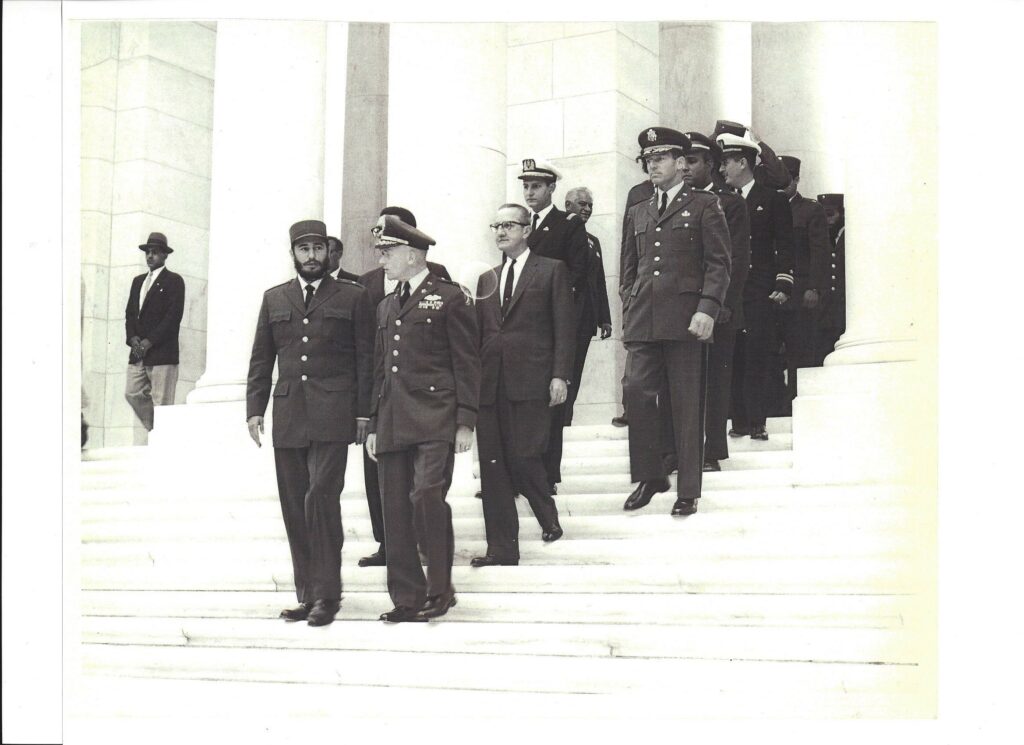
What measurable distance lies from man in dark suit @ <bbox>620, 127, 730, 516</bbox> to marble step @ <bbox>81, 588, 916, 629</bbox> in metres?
0.53

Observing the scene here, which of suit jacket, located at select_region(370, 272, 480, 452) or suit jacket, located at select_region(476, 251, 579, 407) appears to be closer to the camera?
suit jacket, located at select_region(370, 272, 480, 452)

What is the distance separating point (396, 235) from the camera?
31.2 ft

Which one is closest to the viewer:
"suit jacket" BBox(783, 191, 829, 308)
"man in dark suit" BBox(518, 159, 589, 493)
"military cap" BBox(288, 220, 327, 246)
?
"suit jacket" BBox(783, 191, 829, 308)

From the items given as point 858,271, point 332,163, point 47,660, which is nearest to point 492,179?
point 332,163

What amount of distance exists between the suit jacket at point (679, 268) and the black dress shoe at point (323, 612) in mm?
1892

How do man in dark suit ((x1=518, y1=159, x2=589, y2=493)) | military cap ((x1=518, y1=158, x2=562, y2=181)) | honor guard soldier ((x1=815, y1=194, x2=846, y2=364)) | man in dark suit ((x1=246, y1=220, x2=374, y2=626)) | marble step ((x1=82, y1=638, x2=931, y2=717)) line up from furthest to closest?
military cap ((x1=518, y1=158, x2=562, y2=181)), man in dark suit ((x1=518, y1=159, x2=589, y2=493)), honor guard soldier ((x1=815, y1=194, x2=846, y2=364)), man in dark suit ((x1=246, y1=220, x2=374, y2=626)), marble step ((x1=82, y1=638, x2=931, y2=717))

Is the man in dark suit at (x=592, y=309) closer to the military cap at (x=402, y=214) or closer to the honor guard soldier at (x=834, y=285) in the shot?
the military cap at (x=402, y=214)

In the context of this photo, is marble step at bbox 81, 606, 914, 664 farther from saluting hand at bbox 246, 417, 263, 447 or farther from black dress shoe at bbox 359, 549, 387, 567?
saluting hand at bbox 246, 417, 263, 447

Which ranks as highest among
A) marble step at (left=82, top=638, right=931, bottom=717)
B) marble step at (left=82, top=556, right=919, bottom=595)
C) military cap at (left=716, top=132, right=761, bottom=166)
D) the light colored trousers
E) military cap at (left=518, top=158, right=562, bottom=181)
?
military cap at (left=716, top=132, right=761, bottom=166)

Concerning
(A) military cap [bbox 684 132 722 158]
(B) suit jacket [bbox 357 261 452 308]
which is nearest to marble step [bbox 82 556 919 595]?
(B) suit jacket [bbox 357 261 452 308]

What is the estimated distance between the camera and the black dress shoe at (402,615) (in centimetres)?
931

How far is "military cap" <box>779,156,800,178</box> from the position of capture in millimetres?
9789

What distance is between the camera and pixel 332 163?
1070 cm

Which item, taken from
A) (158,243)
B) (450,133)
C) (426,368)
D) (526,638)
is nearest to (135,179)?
(158,243)
